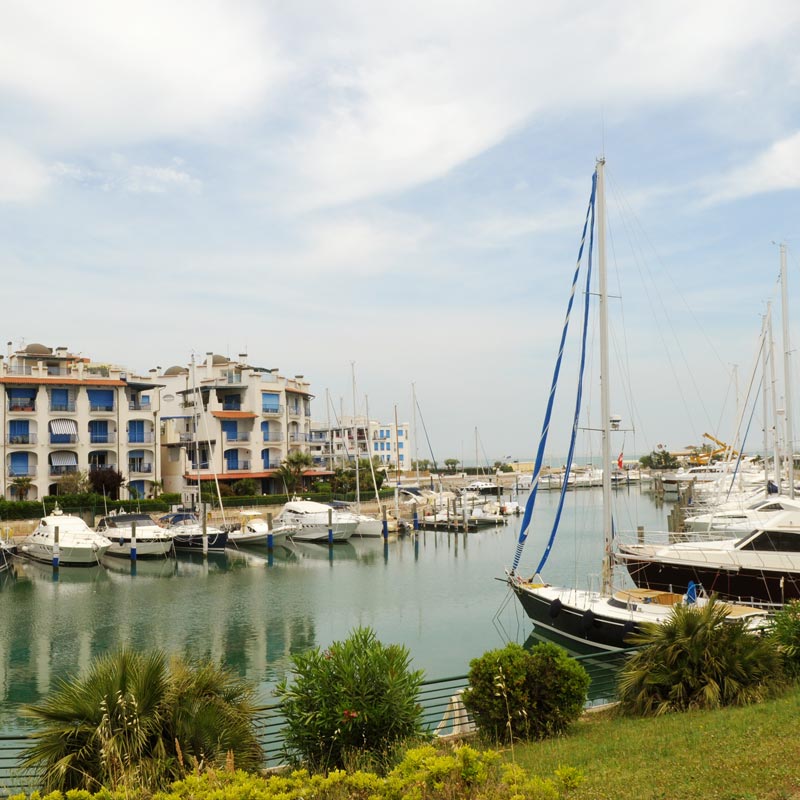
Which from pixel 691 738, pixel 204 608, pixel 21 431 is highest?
pixel 21 431

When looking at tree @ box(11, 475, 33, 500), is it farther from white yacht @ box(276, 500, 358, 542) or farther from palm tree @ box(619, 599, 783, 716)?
palm tree @ box(619, 599, 783, 716)

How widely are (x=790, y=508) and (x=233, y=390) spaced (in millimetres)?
59690

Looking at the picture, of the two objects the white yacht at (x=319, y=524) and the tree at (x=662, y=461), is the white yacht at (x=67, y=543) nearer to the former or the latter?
the white yacht at (x=319, y=524)

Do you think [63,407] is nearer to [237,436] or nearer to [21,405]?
[21,405]

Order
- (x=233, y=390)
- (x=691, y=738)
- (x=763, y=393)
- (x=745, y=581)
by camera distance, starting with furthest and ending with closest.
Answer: (x=233, y=390), (x=763, y=393), (x=745, y=581), (x=691, y=738)

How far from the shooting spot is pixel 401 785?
7328 mm

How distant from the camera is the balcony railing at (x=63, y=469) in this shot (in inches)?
2472

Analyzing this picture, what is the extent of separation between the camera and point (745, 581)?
24.5 m

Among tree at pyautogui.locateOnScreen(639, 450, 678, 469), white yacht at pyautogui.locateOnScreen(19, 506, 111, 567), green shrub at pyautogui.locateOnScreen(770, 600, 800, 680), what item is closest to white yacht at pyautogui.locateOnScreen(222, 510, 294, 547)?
white yacht at pyautogui.locateOnScreen(19, 506, 111, 567)

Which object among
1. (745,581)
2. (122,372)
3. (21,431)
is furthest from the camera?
(122,372)

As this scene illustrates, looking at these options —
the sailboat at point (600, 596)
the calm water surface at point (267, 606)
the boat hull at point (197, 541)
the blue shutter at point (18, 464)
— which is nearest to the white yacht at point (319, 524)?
the calm water surface at point (267, 606)

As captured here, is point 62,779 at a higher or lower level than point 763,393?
lower

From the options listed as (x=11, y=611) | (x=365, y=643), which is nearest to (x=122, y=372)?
(x=11, y=611)

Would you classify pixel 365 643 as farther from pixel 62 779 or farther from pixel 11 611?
pixel 11 611
